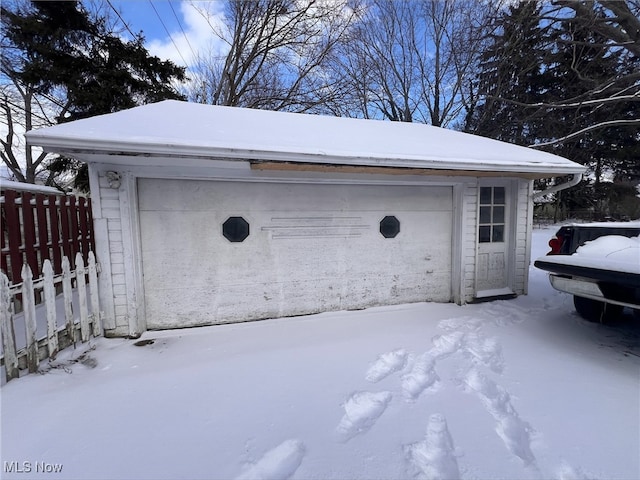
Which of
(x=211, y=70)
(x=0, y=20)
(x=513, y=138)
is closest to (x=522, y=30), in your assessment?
(x=513, y=138)

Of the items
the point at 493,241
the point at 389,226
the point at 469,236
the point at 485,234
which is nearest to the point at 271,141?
the point at 389,226

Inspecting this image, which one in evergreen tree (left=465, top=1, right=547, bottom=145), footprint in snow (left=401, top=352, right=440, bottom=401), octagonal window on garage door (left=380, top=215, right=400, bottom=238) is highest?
evergreen tree (left=465, top=1, right=547, bottom=145)

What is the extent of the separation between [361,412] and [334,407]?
0.21 m

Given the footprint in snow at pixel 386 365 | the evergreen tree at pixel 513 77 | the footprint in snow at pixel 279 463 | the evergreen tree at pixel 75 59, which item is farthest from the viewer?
the evergreen tree at pixel 513 77

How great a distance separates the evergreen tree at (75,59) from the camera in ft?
30.4

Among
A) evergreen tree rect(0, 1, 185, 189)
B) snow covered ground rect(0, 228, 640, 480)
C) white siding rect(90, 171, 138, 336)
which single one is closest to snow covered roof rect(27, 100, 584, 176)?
white siding rect(90, 171, 138, 336)

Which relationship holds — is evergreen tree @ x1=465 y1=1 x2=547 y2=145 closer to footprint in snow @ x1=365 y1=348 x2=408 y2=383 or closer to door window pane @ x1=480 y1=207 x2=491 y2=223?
door window pane @ x1=480 y1=207 x2=491 y2=223

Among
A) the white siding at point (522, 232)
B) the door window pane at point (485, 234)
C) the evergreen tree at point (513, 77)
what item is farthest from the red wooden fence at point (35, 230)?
the evergreen tree at point (513, 77)

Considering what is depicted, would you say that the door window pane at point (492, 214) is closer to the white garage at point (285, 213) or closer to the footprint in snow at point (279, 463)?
the white garage at point (285, 213)

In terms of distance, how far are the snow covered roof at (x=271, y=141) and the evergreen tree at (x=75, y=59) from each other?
7.48 metres

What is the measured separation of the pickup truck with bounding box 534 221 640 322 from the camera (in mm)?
2727

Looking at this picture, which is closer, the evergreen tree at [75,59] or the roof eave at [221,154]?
the roof eave at [221,154]

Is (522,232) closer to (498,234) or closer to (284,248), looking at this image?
(498,234)

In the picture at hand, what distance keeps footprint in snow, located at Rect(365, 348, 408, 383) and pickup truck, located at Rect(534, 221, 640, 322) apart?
6.65 ft
